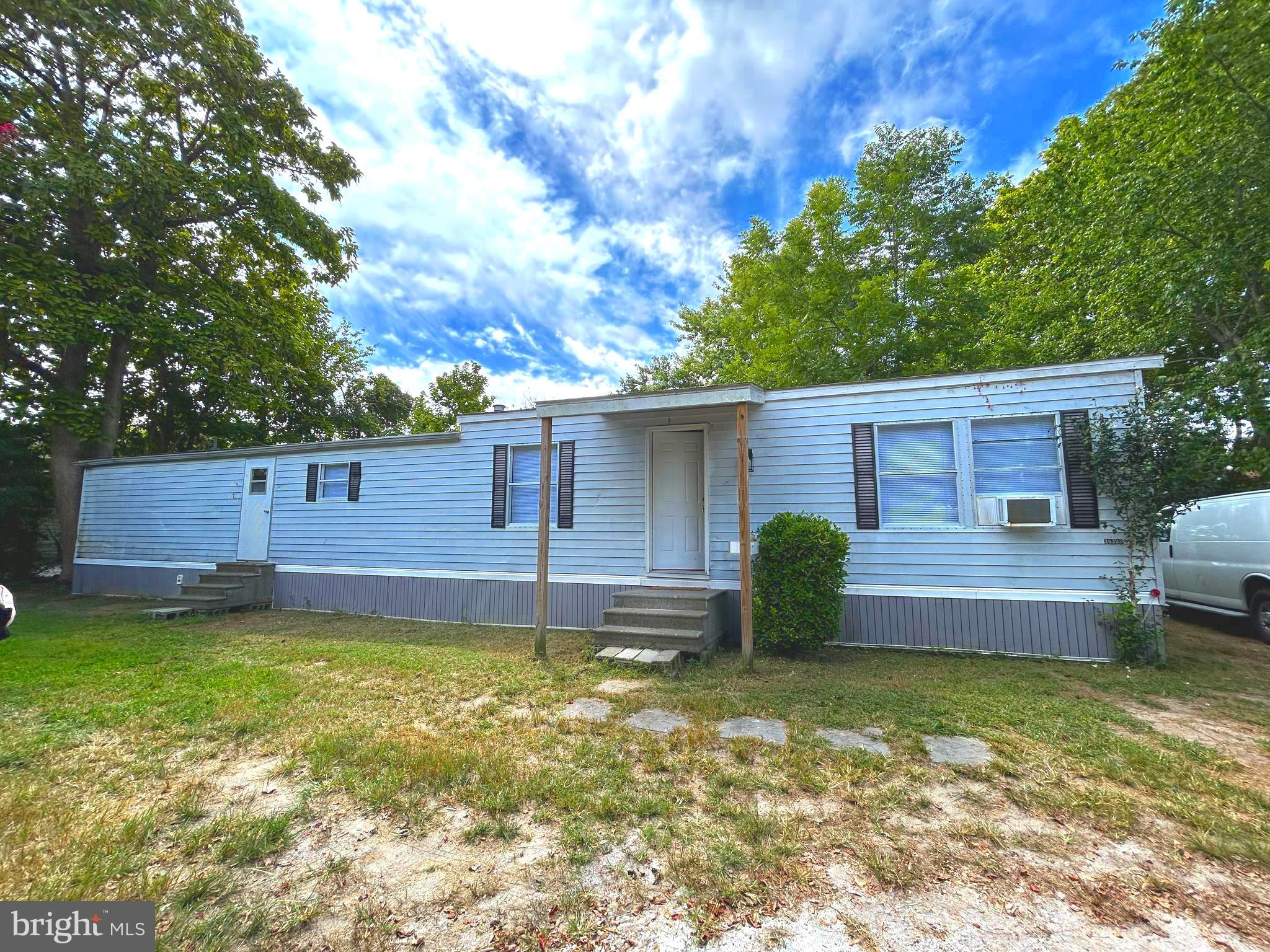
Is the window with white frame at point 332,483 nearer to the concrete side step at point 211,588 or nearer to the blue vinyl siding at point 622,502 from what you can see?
the blue vinyl siding at point 622,502

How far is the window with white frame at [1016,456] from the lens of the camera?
5512 millimetres

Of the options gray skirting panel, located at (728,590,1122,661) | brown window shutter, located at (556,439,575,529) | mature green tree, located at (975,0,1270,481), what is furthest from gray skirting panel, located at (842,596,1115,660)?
brown window shutter, located at (556,439,575,529)

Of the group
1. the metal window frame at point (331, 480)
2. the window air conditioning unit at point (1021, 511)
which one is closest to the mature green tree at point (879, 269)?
the window air conditioning unit at point (1021, 511)

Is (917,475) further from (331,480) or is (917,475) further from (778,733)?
(331,480)

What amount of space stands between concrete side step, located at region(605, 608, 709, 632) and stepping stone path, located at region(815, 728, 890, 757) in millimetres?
2158

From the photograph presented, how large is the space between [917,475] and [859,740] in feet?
12.2

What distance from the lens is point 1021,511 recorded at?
213 inches

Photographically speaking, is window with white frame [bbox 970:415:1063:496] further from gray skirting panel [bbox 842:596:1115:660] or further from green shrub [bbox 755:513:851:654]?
green shrub [bbox 755:513:851:654]

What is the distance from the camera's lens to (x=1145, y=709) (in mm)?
3877

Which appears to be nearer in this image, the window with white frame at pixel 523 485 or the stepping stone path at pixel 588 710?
the stepping stone path at pixel 588 710

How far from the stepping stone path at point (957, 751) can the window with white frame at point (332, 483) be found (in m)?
9.12

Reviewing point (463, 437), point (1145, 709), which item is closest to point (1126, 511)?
point (1145, 709)

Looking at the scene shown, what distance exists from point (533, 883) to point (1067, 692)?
4.71 m

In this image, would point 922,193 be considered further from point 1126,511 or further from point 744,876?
point 744,876
